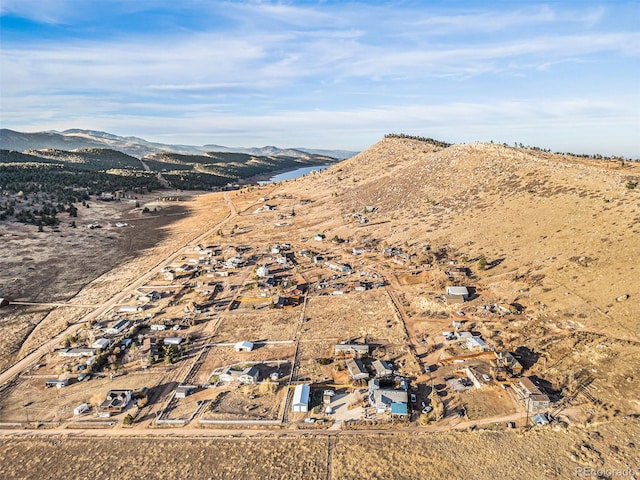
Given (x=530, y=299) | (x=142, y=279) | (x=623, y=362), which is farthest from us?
(x=142, y=279)

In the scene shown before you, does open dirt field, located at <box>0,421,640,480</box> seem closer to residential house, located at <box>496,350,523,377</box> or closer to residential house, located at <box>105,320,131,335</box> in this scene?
residential house, located at <box>496,350,523,377</box>

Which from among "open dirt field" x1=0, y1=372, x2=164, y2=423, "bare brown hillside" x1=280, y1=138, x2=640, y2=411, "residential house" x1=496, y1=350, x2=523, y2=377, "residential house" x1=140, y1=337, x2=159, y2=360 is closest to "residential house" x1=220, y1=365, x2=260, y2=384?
"open dirt field" x1=0, y1=372, x2=164, y2=423

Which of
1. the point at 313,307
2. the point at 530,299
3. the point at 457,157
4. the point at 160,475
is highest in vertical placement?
the point at 457,157

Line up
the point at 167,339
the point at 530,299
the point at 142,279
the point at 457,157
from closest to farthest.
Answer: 1. the point at 167,339
2. the point at 530,299
3. the point at 142,279
4. the point at 457,157

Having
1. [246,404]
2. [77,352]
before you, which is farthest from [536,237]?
Result: [77,352]

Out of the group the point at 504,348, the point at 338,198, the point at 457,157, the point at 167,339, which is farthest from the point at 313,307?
the point at 457,157

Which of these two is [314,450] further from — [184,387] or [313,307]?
[313,307]
